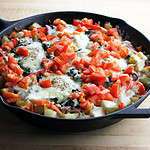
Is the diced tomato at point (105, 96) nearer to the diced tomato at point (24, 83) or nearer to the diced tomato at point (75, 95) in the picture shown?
the diced tomato at point (75, 95)

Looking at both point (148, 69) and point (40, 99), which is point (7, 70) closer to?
point (40, 99)

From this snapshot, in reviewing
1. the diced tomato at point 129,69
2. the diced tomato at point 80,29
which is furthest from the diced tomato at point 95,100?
the diced tomato at point 80,29

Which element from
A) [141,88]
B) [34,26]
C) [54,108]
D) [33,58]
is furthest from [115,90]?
[34,26]

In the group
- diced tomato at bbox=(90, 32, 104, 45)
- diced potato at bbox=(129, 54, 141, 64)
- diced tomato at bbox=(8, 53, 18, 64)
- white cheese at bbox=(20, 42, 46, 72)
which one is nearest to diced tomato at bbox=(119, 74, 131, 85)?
diced potato at bbox=(129, 54, 141, 64)

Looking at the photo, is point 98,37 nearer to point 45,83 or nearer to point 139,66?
point 139,66

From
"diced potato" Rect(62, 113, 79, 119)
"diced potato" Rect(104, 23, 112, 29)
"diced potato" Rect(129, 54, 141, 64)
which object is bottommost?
"diced potato" Rect(62, 113, 79, 119)

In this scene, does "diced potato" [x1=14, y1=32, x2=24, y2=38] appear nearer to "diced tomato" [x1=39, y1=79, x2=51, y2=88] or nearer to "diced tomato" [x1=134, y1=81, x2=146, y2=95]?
"diced tomato" [x1=39, y1=79, x2=51, y2=88]

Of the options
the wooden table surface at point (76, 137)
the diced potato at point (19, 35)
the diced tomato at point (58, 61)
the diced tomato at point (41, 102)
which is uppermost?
the diced potato at point (19, 35)
